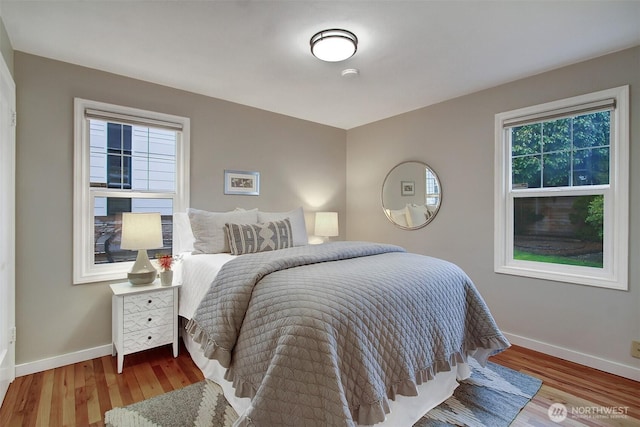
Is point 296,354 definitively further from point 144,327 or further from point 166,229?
point 166,229

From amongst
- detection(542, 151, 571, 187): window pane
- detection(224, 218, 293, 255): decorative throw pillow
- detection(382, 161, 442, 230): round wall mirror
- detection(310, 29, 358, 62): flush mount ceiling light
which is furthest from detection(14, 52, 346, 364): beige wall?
detection(542, 151, 571, 187): window pane

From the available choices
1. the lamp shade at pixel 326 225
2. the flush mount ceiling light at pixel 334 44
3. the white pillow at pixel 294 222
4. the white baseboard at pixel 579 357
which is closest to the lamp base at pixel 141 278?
the white pillow at pixel 294 222

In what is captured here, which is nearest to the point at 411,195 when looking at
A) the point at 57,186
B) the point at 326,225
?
the point at 326,225

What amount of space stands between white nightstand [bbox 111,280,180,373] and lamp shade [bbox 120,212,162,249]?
1.12 ft

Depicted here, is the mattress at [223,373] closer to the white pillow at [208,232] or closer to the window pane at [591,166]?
the white pillow at [208,232]

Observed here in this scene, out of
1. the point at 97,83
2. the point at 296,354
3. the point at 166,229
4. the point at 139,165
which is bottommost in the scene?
the point at 296,354

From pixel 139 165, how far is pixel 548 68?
358 cm

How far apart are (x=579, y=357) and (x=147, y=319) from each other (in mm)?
3352

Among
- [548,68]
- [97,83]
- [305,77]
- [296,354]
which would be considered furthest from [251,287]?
[548,68]

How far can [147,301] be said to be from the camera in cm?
237

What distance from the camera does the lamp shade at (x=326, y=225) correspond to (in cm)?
380

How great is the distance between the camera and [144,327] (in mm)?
2354

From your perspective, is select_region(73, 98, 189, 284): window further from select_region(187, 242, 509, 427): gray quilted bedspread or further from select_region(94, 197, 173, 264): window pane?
select_region(187, 242, 509, 427): gray quilted bedspread

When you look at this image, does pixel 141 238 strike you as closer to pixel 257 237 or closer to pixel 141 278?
pixel 141 278
